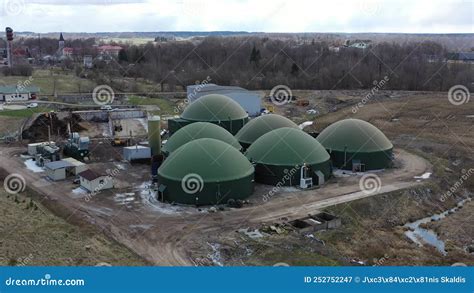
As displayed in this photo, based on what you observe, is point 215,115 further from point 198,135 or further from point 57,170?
point 57,170

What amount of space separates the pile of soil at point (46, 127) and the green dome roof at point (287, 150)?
23342mm

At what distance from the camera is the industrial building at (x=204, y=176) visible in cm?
2756

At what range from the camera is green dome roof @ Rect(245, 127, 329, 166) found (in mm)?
31841

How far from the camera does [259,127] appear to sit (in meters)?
38.7

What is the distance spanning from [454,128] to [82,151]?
37.7 meters

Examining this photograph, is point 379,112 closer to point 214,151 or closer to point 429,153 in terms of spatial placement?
point 429,153
